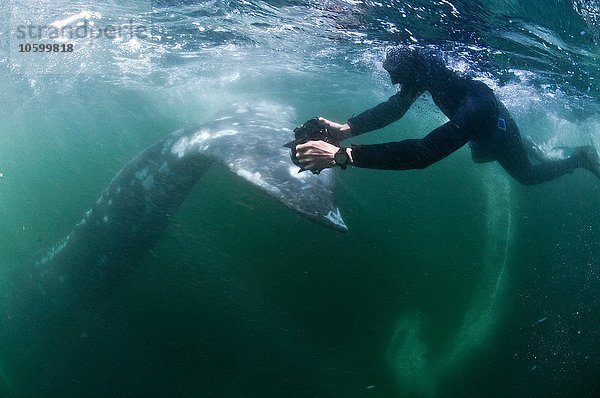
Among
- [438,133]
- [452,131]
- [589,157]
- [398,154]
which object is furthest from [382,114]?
[589,157]

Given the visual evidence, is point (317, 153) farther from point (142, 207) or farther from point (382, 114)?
point (142, 207)

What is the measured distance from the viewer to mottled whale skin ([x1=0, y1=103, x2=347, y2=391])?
10.9ft

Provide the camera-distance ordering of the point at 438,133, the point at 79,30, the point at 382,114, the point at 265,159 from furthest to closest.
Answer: the point at 79,30
the point at 382,114
the point at 265,159
the point at 438,133

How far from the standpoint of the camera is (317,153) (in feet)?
9.29

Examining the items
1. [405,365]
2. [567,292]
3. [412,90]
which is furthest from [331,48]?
[567,292]

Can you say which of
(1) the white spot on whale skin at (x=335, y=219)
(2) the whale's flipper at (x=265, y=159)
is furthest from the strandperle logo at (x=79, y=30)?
(1) the white spot on whale skin at (x=335, y=219)

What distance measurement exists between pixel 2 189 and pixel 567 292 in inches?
2581

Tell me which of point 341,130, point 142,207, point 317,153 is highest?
point 317,153

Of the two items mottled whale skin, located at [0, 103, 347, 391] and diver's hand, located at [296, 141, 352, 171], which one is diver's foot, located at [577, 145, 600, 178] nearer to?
mottled whale skin, located at [0, 103, 347, 391]

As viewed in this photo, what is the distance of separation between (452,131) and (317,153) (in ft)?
3.83

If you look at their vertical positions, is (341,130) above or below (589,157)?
above

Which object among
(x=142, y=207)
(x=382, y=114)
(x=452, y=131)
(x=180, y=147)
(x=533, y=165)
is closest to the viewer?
(x=452, y=131)

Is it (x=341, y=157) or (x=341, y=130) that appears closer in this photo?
(x=341, y=157)

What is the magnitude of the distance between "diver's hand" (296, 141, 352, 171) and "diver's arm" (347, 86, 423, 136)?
175 cm
